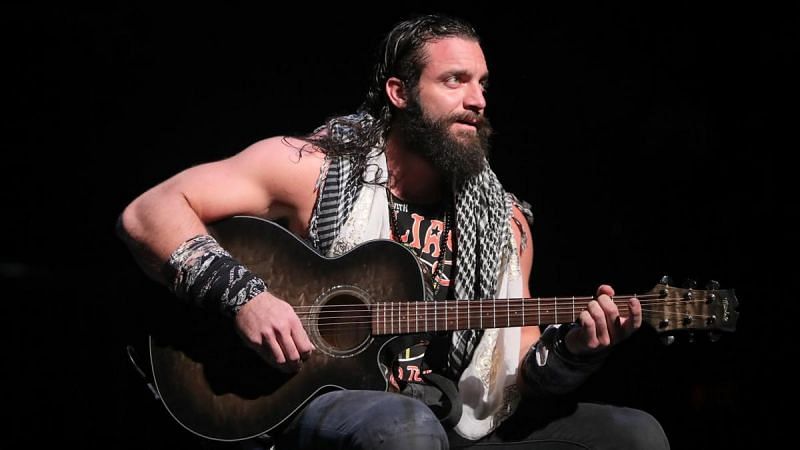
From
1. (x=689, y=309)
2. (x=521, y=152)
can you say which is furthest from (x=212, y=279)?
(x=521, y=152)

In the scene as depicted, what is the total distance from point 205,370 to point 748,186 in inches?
82.2

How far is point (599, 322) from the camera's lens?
185cm

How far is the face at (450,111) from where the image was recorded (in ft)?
7.27

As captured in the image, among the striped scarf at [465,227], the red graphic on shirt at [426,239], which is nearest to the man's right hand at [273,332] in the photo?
the striped scarf at [465,227]

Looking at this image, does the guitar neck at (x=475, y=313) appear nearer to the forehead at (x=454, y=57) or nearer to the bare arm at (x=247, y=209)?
the bare arm at (x=247, y=209)

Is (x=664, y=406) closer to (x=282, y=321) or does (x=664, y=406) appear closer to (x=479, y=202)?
(x=479, y=202)

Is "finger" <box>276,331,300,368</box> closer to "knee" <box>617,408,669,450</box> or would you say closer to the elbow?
the elbow

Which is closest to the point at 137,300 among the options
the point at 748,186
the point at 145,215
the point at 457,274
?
the point at 145,215

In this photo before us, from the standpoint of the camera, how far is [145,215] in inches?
73.2

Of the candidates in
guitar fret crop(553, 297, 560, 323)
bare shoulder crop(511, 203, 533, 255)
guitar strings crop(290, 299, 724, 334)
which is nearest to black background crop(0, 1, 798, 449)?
bare shoulder crop(511, 203, 533, 255)

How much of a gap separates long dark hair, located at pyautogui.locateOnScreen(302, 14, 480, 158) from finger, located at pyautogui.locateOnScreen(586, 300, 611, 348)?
2.57 feet

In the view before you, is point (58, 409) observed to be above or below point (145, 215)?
below

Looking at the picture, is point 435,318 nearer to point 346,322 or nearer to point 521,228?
point 346,322

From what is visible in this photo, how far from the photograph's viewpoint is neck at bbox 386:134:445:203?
7.48 feet
